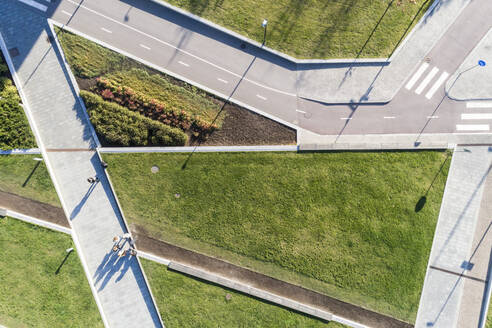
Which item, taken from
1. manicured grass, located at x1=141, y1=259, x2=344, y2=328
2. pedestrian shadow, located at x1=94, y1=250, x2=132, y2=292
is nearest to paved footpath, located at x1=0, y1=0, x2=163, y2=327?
pedestrian shadow, located at x1=94, y1=250, x2=132, y2=292

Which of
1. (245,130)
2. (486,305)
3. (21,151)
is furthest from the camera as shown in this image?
(245,130)

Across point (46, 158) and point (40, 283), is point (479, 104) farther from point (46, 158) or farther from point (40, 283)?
point (40, 283)

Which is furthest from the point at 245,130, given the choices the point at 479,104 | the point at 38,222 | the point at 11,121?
the point at 479,104

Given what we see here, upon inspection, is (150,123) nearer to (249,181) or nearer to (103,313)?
(249,181)

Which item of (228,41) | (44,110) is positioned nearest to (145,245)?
(44,110)

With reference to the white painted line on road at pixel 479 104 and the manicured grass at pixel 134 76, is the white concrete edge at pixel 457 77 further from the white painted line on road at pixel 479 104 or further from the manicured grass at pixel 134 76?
the manicured grass at pixel 134 76

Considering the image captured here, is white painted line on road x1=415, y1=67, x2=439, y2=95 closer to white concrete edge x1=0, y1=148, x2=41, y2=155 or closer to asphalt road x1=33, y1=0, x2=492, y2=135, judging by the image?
asphalt road x1=33, y1=0, x2=492, y2=135

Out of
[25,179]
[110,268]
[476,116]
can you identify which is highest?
[476,116]
